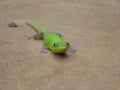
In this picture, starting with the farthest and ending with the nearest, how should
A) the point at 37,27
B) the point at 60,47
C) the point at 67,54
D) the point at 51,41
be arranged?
the point at 37,27 < the point at 51,41 < the point at 67,54 < the point at 60,47

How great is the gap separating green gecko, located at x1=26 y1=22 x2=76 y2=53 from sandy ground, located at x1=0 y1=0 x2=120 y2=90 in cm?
11

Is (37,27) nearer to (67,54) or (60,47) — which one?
(67,54)

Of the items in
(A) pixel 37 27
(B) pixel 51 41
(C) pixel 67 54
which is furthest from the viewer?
(A) pixel 37 27

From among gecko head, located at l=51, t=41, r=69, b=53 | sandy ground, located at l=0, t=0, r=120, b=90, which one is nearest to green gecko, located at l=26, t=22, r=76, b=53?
gecko head, located at l=51, t=41, r=69, b=53

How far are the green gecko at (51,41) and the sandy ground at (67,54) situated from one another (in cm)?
11

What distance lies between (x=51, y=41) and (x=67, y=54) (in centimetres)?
43

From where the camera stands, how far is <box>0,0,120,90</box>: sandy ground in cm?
402

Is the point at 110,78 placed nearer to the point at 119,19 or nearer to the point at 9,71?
the point at 9,71

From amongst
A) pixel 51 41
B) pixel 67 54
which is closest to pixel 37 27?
pixel 51 41

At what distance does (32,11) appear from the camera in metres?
A: 7.98

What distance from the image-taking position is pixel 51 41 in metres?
5.25

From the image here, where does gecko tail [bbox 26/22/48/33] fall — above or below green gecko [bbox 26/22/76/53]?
below

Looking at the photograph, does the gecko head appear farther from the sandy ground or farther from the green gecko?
the sandy ground

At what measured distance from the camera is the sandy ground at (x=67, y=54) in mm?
4023
